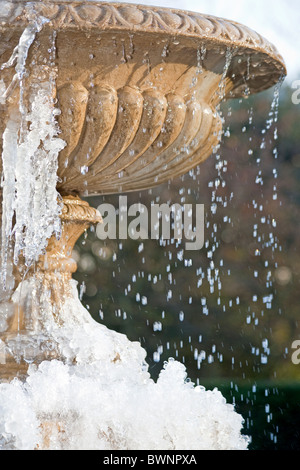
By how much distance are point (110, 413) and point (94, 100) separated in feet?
2.87

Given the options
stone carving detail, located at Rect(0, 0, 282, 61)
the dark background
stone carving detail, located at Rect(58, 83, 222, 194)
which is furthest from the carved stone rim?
the dark background

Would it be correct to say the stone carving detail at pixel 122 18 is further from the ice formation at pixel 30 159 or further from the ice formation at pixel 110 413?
the ice formation at pixel 110 413

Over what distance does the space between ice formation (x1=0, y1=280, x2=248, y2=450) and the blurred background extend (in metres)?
3.40

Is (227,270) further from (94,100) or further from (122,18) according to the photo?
(122,18)

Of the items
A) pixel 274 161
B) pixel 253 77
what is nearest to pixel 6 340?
pixel 253 77

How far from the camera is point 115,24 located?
6.16 ft

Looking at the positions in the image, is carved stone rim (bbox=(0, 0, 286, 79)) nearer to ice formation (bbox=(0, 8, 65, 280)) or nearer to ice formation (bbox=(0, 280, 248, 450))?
ice formation (bbox=(0, 8, 65, 280))

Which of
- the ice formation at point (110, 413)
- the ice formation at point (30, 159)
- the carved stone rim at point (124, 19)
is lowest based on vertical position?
the ice formation at point (110, 413)

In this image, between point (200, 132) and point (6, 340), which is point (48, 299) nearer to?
point (6, 340)

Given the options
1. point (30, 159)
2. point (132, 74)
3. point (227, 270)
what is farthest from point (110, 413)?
point (227, 270)

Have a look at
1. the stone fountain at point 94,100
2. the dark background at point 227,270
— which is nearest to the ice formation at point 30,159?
the stone fountain at point 94,100

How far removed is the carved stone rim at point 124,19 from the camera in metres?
1.86

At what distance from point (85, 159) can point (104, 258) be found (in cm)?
336
